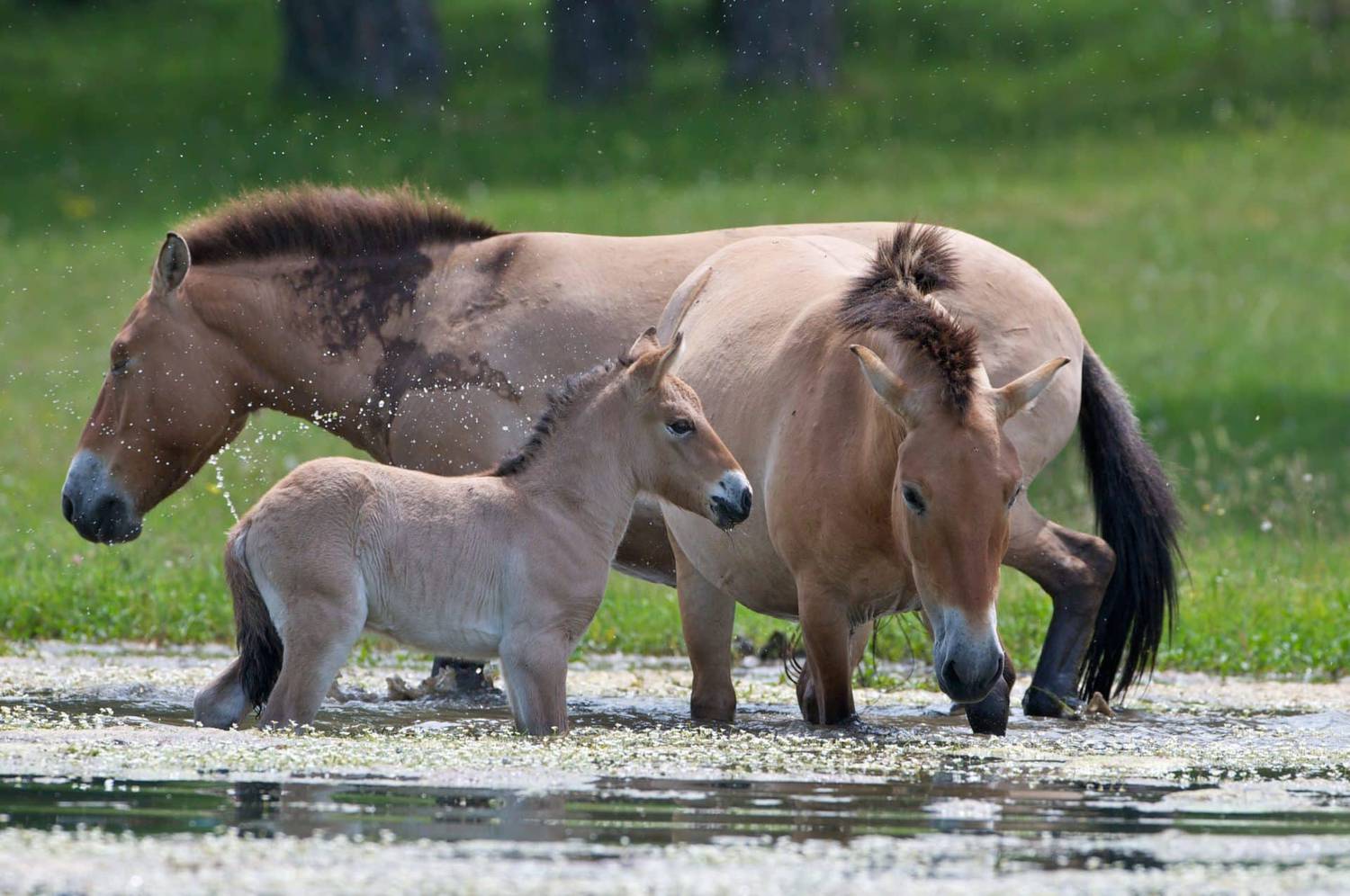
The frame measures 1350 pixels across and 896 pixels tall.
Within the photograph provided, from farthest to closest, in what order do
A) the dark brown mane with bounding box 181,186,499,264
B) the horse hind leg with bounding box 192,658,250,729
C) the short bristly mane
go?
the dark brown mane with bounding box 181,186,499,264
the short bristly mane
the horse hind leg with bounding box 192,658,250,729

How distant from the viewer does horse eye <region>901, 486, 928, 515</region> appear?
648cm

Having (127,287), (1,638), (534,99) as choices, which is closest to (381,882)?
(1,638)

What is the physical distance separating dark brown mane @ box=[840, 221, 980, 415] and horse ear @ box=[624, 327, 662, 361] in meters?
0.71

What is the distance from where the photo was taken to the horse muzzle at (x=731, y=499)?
276 inches

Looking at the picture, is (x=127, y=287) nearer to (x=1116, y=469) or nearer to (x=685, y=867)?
(x=1116, y=469)

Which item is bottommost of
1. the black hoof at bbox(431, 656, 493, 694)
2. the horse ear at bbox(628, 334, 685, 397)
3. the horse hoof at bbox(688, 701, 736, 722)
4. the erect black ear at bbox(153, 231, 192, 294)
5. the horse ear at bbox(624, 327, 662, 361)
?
the black hoof at bbox(431, 656, 493, 694)

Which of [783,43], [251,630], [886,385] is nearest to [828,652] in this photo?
[886,385]

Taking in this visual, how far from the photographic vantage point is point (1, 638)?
31.7ft

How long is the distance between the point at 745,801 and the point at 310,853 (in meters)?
1.31

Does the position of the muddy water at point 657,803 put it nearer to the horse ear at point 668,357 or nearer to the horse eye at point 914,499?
the horse eye at point 914,499

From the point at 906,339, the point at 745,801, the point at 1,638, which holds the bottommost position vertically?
the point at 1,638

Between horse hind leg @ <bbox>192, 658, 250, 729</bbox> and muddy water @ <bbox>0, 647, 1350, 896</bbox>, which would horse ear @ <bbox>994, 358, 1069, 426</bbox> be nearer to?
muddy water @ <bbox>0, 647, 1350, 896</bbox>

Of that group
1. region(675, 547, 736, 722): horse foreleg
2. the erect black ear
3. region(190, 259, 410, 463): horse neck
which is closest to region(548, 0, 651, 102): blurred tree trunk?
region(190, 259, 410, 463): horse neck

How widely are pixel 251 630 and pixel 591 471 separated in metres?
1.30
